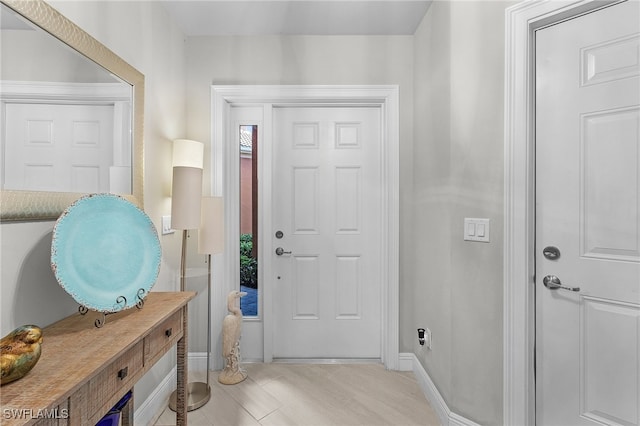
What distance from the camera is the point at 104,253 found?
1.08 m

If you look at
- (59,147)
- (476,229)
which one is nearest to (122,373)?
(59,147)

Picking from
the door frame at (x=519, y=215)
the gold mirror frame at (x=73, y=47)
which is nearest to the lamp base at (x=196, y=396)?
the gold mirror frame at (x=73, y=47)

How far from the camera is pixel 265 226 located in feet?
7.66

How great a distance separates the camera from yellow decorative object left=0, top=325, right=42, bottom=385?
0.70 meters

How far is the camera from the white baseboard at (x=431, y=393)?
5.36 ft

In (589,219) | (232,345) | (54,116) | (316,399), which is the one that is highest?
(54,116)

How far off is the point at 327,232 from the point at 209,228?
0.87 m

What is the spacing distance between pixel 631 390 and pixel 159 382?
2.33 m

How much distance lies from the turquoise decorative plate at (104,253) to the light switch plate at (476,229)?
4.84 feet

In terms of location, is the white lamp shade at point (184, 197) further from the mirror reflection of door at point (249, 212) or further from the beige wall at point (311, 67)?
the mirror reflection of door at point (249, 212)

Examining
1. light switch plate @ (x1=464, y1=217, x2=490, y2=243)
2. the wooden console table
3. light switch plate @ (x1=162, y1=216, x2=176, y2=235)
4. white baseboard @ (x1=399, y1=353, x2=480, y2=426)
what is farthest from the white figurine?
light switch plate @ (x1=464, y1=217, x2=490, y2=243)

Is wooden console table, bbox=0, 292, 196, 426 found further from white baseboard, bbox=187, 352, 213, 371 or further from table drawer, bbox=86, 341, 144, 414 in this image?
white baseboard, bbox=187, 352, 213, 371

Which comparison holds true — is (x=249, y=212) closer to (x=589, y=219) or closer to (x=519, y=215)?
(x=519, y=215)

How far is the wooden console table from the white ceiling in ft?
5.90
